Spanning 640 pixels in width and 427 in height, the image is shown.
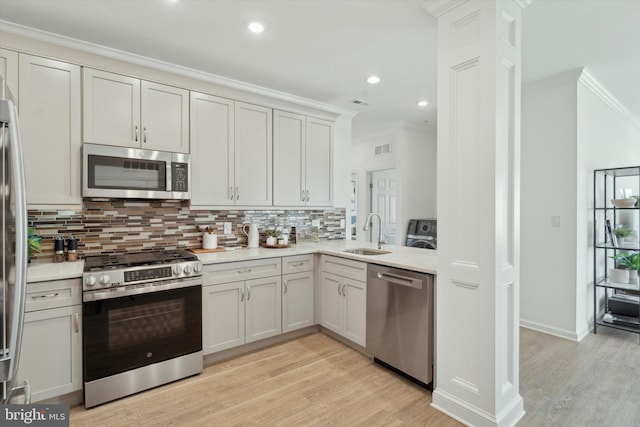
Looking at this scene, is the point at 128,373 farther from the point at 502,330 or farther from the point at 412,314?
the point at 502,330

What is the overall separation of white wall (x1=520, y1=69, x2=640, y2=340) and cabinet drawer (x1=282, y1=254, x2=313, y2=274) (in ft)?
7.81

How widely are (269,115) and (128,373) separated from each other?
263cm

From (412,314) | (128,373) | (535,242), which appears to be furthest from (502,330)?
(128,373)

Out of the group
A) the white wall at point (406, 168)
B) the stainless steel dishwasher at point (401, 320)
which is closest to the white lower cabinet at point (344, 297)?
the stainless steel dishwasher at point (401, 320)

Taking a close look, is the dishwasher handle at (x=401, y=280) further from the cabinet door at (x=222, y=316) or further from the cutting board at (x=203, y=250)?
the cutting board at (x=203, y=250)

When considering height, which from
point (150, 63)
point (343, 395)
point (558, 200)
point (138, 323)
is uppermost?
point (150, 63)

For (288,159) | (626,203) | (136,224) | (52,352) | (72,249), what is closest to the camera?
(52,352)

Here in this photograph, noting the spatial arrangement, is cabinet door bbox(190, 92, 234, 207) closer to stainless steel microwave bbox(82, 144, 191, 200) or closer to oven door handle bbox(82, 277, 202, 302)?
stainless steel microwave bbox(82, 144, 191, 200)

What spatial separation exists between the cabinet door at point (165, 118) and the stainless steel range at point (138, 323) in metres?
1.00

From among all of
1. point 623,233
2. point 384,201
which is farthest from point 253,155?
point 623,233

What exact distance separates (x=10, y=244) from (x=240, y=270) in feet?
6.36

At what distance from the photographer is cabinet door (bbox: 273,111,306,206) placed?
3553mm

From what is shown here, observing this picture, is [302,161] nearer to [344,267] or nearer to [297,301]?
[344,267]

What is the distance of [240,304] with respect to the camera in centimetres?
288
